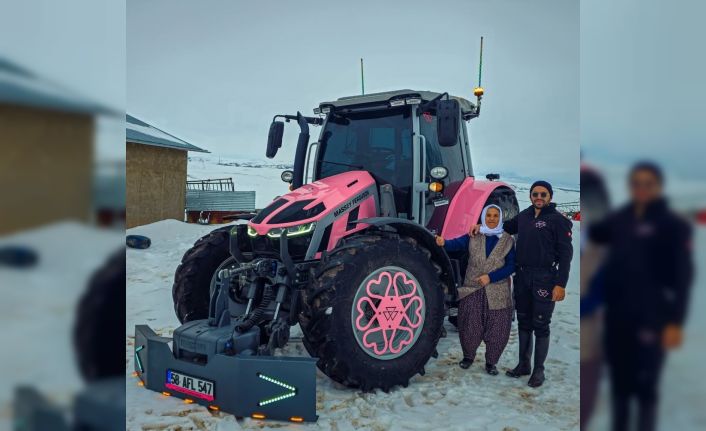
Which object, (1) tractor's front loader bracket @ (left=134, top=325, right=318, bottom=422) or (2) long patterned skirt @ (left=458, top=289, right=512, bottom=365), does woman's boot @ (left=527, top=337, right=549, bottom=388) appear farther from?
(1) tractor's front loader bracket @ (left=134, top=325, right=318, bottom=422)

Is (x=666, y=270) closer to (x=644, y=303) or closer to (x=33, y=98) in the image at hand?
(x=644, y=303)

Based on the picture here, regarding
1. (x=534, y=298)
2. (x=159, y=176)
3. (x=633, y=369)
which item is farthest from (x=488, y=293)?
(x=159, y=176)

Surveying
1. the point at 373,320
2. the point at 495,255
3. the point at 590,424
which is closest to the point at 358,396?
the point at 373,320

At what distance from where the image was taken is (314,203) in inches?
147

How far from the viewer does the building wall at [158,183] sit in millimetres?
11289

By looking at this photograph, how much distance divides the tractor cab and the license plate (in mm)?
1989

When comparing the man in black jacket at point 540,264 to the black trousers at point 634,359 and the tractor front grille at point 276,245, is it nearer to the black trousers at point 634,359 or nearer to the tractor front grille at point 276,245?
the tractor front grille at point 276,245

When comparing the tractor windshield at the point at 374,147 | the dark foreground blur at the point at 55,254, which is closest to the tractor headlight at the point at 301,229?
the tractor windshield at the point at 374,147

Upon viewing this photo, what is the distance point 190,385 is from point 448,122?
97.8 inches

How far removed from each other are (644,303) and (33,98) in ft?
3.25

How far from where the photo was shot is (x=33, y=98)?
760 millimetres

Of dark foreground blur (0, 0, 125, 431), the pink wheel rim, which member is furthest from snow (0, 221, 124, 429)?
the pink wheel rim

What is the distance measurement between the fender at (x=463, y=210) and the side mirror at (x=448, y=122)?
1.24m

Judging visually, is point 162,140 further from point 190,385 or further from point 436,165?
point 190,385
